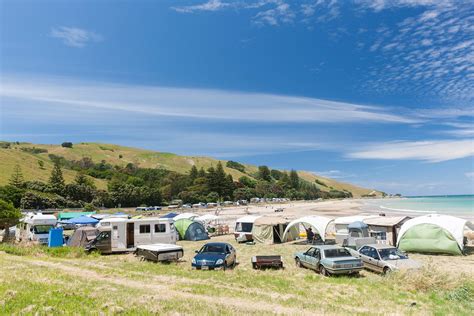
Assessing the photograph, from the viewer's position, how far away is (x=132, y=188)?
342ft

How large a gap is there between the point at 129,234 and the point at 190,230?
879 cm

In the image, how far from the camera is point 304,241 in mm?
29703

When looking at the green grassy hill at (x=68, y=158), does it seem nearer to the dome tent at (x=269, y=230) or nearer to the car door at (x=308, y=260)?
the dome tent at (x=269, y=230)

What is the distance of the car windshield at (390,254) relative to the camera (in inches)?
680

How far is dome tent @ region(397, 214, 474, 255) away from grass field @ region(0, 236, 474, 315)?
5.53m

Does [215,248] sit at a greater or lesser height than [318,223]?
lesser

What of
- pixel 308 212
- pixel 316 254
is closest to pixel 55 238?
pixel 316 254

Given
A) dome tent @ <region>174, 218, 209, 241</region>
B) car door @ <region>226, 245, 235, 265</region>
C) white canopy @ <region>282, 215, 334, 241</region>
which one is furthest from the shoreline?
car door @ <region>226, 245, 235, 265</region>

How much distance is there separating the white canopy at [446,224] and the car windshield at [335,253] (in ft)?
28.4

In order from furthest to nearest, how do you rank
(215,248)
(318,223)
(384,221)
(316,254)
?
1. (318,223)
2. (384,221)
3. (215,248)
4. (316,254)

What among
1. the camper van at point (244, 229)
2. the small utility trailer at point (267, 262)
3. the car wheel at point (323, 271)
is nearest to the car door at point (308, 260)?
the car wheel at point (323, 271)

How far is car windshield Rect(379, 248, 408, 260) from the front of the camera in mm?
17266

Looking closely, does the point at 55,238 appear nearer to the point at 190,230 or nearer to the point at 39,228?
the point at 39,228

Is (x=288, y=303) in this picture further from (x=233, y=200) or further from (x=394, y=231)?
(x=233, y=200)
